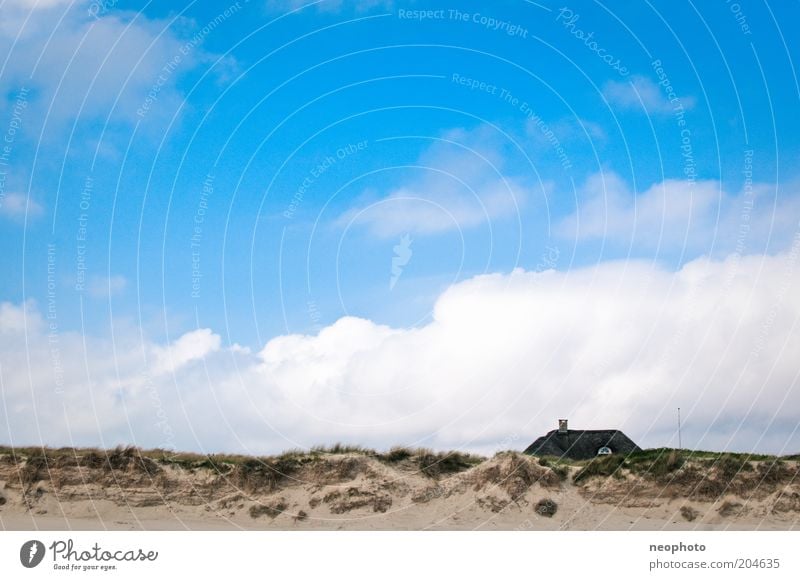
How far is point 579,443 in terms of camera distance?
52.5 meters

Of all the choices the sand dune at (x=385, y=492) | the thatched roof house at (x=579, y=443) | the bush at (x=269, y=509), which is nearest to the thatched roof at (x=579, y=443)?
the thatched roof house at (x=579, y=443)

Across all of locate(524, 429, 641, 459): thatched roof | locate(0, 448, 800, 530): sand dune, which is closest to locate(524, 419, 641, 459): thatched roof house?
locate(524, 429, 641, 459): thatched roof

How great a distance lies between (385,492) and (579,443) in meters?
17.8

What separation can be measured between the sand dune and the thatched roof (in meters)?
12.3

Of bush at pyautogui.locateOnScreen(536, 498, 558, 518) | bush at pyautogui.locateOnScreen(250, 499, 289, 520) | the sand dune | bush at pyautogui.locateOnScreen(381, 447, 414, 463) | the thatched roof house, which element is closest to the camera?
the sand dune

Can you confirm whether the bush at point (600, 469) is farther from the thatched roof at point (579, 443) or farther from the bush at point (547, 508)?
the thatched roof at point (579, 443)

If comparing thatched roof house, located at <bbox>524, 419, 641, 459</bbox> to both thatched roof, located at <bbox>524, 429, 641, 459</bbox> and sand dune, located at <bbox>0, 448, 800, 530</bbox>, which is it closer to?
thatched roof, located at <bbox>524, 429, 641, 459</bbox>

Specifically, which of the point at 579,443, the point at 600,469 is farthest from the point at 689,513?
the point at 579,443

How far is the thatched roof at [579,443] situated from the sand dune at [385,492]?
485 inches

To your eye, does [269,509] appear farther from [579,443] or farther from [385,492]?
[579,443]

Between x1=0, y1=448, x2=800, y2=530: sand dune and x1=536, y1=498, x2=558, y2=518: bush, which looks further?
x1=536, y1=498, x2=558, y2=518: bush

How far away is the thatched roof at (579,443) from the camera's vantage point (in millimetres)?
52062

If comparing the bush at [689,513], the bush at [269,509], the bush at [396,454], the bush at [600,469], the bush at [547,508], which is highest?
the bush at [396,454]

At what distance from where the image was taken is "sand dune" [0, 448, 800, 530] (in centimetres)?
3716
